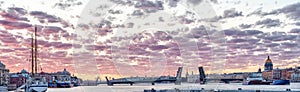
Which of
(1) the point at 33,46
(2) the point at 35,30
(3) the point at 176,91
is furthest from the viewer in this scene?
(1) the point at 33,46

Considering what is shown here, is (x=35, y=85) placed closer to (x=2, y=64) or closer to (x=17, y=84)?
(x=2, y=64)

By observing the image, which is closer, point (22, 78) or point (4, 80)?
point (4, 80)

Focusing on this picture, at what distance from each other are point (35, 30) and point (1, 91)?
1845cm

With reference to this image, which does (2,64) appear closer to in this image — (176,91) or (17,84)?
(17,84)

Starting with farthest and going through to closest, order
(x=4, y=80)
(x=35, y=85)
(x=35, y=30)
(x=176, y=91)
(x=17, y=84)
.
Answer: (x=17, y=84), (x=4, y=80), (x=35, y=85), (x=35, y=30), (x=176, y=91)

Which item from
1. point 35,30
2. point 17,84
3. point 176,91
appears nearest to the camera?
point 176,91

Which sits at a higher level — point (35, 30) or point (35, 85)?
A: point (35, 30)

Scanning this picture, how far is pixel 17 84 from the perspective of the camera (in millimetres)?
191500

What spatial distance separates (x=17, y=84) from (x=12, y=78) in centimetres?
623

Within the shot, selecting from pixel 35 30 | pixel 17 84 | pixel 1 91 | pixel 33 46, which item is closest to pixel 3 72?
pixel 17 84

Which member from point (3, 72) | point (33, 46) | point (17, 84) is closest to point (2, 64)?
point (3, 72)

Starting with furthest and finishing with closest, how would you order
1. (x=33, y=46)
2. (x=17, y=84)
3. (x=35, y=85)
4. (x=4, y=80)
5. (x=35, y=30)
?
1. (x=17, y=84)
2. (x=4, y=80)
3. (x=35, y=85)
4. (x=33, y=46)
5. (x=35, y=30)

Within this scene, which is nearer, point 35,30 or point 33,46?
point 35,30

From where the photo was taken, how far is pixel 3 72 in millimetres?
176125
